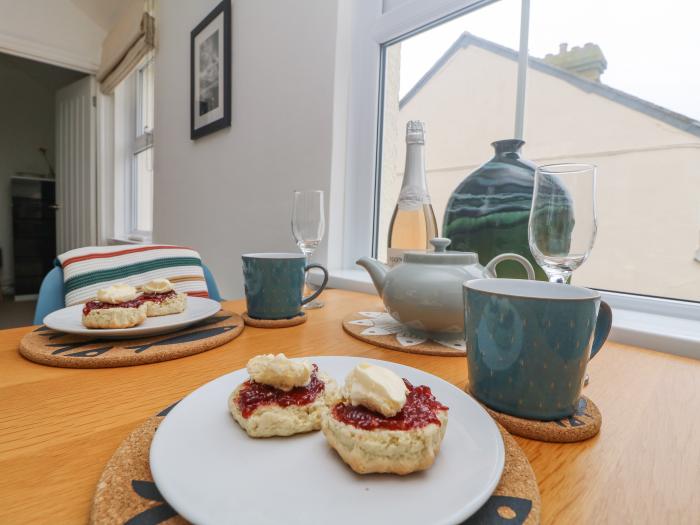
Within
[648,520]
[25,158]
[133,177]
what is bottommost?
[648,520]

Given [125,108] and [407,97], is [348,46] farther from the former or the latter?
[125,108]

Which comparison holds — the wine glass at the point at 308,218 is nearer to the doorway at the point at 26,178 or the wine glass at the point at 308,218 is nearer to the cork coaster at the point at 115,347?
the cork coaster at the point at 115,347

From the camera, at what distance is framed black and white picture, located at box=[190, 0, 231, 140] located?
1715 millimetres

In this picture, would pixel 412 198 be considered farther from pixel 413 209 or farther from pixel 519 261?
pixel 519 261

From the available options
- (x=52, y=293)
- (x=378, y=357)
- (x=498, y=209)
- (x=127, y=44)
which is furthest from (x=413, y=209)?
(x=127, y=44)

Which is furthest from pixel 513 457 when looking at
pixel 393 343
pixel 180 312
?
pixel 180 312

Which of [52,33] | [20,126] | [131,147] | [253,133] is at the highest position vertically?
[52,33]

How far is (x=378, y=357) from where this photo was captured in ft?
1.76

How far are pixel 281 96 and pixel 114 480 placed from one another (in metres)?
1.43

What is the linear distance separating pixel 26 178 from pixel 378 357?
5.17 meters

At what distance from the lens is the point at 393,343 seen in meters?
0.58

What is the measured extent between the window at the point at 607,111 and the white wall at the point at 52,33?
3263 millimetres

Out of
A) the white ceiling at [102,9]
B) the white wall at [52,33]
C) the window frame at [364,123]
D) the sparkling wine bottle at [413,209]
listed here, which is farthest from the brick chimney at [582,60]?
the white wall at [52,33]

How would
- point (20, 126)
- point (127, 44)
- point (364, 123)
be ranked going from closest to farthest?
point (364, 123) → point (127, 44) → point (20, 126)
